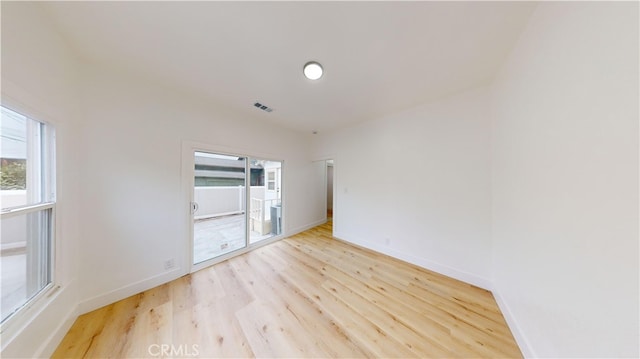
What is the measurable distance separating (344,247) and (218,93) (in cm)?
325

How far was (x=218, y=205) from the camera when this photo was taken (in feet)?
10.4

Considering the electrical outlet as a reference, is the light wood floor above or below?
below

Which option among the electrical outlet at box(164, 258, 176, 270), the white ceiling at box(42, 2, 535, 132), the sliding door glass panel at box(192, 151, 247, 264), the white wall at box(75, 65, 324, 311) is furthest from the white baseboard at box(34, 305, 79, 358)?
the white ceiling at box(42, 2, 535, 132)

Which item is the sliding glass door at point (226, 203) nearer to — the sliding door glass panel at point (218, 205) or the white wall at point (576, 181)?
the sliding door glass panel at point (218, 205)

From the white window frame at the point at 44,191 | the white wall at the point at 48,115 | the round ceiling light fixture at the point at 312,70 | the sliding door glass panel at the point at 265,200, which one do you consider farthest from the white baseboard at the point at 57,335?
the round ceiling light fixture at the point at 312,70

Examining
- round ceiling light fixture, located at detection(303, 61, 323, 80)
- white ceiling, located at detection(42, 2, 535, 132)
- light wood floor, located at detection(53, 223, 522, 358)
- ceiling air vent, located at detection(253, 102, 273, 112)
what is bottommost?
light wood floor, located at detection(53, 223, 522, 358)

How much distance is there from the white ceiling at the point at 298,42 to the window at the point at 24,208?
90 centimetres

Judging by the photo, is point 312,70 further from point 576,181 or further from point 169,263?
point 169,263

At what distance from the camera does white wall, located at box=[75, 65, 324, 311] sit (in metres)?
1.76

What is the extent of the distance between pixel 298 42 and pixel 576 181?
2050 mm

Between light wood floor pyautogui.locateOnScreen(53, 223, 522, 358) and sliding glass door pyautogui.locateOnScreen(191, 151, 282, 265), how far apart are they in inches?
22.2

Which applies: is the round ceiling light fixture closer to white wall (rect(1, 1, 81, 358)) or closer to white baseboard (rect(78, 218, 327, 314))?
white wall (rect(1, 1, 81, 358))

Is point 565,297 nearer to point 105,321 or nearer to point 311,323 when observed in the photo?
point 311,323

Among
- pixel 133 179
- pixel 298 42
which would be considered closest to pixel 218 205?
pixel 133 179
